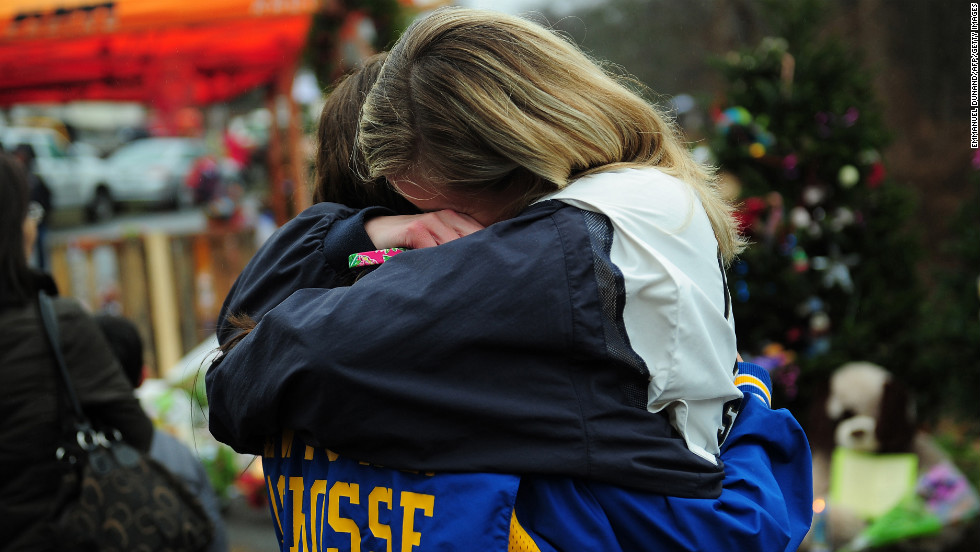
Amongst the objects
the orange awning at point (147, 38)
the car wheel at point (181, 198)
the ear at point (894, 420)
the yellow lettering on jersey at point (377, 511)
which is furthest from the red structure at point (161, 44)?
the yellow lettering on jersey at point (377, 511)

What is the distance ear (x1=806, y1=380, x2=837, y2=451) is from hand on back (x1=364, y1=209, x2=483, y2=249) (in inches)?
141

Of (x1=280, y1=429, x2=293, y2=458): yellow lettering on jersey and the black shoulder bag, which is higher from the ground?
(x1=280, y1=429, x2=293, y2=458): yellow lettering on jersey

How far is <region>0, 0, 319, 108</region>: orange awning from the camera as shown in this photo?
655 cm

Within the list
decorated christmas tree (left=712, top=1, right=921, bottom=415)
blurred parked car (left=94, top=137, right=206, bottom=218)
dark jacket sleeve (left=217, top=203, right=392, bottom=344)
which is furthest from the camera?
blurred parked car (left=94, top=137, right=206, bottom=218)

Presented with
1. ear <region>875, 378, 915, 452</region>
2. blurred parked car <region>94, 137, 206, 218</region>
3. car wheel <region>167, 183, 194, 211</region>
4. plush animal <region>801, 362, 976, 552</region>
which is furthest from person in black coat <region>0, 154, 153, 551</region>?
car wheel <region>167, 183, 194, 211</region>

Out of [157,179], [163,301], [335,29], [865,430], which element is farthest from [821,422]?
[157,179]

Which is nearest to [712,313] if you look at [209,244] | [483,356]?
[483,356]

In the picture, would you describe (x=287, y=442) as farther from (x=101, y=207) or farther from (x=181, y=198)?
(x=181, y=198)

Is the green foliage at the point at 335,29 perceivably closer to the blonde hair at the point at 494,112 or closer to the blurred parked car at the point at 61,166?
the blurred parked car at the point at 61,166

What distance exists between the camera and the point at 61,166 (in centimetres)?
920

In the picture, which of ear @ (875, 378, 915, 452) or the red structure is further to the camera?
the red structure

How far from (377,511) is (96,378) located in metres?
1.50

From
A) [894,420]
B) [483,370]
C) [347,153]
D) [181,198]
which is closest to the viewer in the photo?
[483,370]

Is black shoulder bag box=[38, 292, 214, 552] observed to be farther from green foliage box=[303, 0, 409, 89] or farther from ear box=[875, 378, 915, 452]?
green foliage box=[303, 0, 409, 89]
